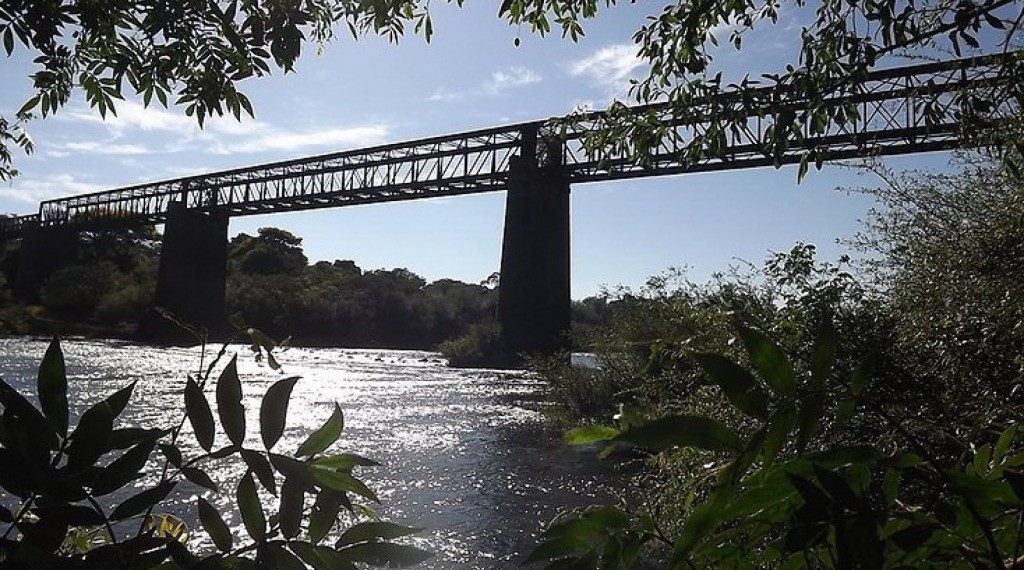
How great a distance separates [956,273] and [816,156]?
6.97 ft

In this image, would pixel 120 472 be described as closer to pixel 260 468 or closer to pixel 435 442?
pixel 260 468

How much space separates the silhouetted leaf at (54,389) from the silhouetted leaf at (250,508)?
0.55 feet

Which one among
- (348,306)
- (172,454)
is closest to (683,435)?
(172,454)

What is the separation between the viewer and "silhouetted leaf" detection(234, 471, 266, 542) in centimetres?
74

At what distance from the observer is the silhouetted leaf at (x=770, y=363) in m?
0.63

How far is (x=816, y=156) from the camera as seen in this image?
9.61 feet

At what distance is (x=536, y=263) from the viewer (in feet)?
99.7

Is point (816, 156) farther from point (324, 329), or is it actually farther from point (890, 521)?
point (324, 329)

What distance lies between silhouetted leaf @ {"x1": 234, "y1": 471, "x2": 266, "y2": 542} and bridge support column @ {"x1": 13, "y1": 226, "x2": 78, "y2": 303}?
191 ft

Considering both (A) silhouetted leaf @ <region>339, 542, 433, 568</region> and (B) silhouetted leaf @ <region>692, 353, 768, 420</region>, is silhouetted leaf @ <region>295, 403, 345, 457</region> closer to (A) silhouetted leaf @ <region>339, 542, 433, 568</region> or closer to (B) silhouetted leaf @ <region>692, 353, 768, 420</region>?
(A) silhouetted leaf @ <region>339, 542, 433, 568</region>

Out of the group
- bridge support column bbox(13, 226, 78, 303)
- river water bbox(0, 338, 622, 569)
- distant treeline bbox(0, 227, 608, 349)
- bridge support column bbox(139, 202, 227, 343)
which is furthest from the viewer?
bridge support column bbox(13, 226, 78, 303)

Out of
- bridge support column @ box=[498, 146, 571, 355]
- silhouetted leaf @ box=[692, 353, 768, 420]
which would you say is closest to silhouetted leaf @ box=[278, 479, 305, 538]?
silhouetted leaf @ box=[692, 353, 768, 420]

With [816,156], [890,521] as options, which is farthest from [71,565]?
[816,156]

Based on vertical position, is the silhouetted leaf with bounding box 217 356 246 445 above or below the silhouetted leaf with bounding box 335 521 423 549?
above
